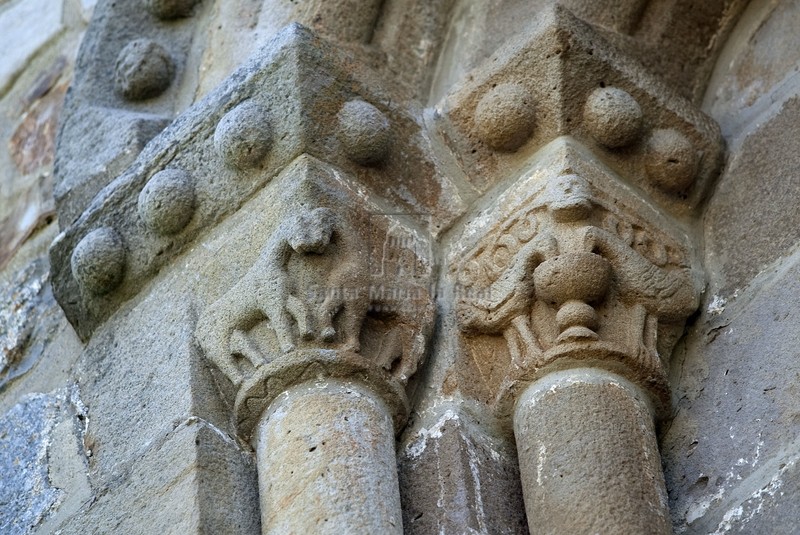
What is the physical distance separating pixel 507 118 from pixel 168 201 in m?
0.55

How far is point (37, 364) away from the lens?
2.49 meters

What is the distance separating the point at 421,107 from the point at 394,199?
21cm


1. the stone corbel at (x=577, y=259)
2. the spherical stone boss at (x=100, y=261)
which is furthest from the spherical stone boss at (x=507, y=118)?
the spherical stone boss at (x=100, y=261)

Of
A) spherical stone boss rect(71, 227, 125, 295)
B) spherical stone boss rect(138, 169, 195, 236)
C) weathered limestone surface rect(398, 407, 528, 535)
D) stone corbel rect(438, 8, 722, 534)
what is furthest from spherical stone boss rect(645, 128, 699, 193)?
spherical stone boss rect(71, 227, 125, 295)

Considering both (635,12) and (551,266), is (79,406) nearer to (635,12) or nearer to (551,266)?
(551,266)

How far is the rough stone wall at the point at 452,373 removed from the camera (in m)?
1.85

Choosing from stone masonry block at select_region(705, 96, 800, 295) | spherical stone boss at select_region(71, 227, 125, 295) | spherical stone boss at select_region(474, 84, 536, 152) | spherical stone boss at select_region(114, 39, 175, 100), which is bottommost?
stone masonry block at select_region(705, 96, 800, 295)

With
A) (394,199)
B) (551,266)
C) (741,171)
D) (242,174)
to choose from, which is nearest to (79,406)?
(242,174)

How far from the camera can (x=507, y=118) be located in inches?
85.3

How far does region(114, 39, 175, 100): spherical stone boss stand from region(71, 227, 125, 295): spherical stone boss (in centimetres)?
40

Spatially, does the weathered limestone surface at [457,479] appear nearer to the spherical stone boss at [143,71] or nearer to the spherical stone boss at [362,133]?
the spherical stone boss at [362,133]

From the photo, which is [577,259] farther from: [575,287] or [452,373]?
[452,373]

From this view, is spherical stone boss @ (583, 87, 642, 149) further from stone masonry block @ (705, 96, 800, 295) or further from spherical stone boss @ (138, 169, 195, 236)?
spherical stone boss @ (138, 169, 195, 236)

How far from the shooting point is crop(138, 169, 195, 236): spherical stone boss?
2178 millimetres
